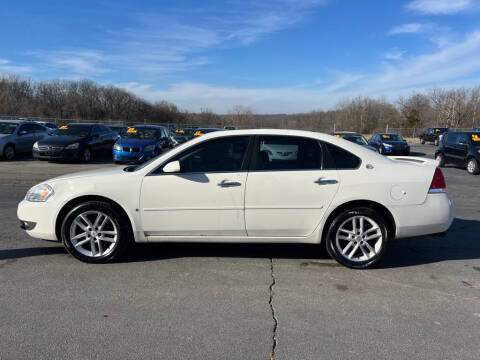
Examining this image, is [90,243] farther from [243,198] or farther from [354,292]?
[354,292]

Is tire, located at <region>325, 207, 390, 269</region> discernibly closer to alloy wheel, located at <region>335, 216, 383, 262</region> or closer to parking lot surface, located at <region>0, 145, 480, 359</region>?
alloy wheel, located at <region>335, 216, 383, 262</region>

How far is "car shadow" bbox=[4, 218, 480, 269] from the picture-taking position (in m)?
4.52

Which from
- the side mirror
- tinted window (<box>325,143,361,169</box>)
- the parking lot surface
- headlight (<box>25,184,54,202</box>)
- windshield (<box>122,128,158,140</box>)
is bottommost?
the parking lot surface

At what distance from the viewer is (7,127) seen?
48.6ft

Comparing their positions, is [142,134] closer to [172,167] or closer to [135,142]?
[135,142]

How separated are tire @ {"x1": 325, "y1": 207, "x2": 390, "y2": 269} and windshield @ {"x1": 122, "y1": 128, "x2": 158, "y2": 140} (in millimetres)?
11421

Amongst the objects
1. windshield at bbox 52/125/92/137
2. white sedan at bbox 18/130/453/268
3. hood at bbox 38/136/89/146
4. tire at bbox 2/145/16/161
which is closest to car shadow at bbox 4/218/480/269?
white sedan at bbox 18/130/453/268

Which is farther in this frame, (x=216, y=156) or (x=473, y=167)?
(x=473, y=167)

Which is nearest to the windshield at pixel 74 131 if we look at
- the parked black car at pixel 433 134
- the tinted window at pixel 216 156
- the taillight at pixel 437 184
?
the tinted window at pixel 216 156

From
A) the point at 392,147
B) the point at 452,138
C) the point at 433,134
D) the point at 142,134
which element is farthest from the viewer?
the point at 433,134

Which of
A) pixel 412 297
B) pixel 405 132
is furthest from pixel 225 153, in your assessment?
pixel 405 132

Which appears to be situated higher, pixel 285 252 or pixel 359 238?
pixel 359 238

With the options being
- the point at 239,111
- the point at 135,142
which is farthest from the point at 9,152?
the point at 239,111

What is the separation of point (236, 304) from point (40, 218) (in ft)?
8.38
